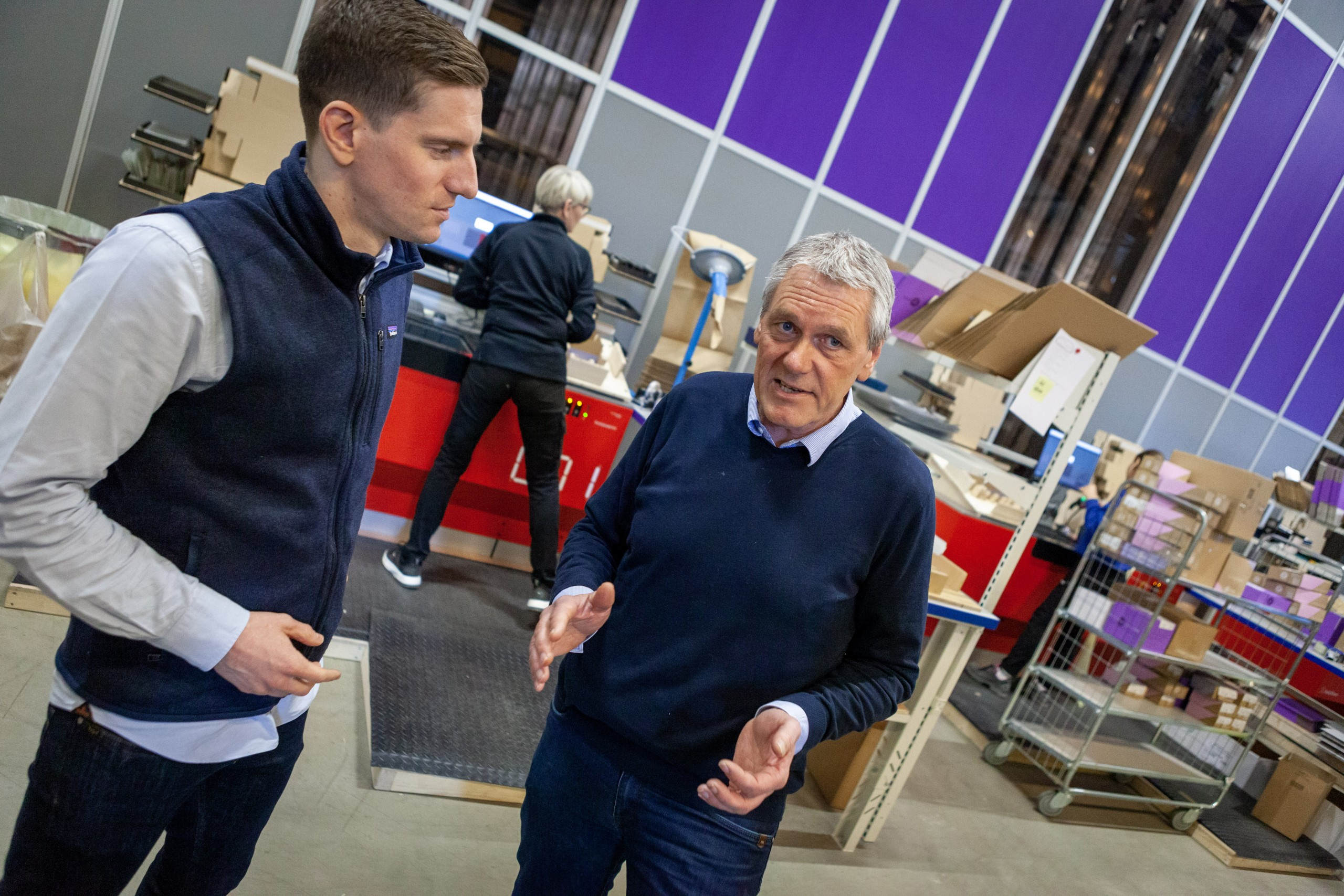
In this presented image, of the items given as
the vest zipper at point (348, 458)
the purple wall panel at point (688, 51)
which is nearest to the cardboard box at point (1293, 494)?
the purple wall panel at point (688, 51)

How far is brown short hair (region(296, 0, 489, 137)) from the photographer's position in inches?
Answer: 34.4

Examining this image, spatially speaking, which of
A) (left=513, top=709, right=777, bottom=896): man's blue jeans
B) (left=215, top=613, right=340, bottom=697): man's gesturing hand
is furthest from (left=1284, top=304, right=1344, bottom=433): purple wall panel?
(left=215, top=613, right=340, bottom=697): man's gesturing hand

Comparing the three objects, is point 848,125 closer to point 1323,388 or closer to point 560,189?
point 560,189

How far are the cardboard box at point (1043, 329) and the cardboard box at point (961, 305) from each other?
57 mm

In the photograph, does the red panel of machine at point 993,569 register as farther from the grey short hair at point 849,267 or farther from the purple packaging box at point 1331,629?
the grey short hair at point 849,267

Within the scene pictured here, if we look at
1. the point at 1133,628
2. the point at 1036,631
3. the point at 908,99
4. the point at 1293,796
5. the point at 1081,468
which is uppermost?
the point at 908,99

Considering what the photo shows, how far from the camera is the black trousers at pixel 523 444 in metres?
3.23

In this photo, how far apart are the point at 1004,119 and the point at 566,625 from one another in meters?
5.32

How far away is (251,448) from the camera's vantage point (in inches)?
35.0

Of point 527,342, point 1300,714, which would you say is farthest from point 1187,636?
point 527,342

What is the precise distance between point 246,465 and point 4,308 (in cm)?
143

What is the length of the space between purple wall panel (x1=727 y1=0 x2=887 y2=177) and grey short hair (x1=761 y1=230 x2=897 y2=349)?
376 cm

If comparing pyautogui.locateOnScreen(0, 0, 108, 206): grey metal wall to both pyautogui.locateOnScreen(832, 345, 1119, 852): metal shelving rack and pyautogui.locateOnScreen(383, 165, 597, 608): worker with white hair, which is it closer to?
pyautogui.locateOnScreen(383, 165, 597, 608): worker with white hair

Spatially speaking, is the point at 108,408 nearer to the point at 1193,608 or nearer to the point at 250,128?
the point at 250,128
